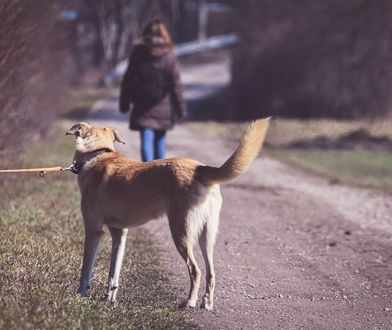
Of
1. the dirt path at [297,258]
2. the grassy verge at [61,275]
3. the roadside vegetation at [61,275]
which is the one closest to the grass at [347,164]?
the dirt path at [297,258]

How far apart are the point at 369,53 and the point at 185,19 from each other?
21122 millimetres

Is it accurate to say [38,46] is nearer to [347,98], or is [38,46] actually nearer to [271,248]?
[271,248]

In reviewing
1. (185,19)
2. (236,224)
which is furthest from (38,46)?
(185,19)

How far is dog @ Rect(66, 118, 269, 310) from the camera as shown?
550cm

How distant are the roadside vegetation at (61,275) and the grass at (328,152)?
276 inches

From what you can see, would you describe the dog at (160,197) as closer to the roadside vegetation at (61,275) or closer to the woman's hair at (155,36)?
the roadside vegetation at (61,275)

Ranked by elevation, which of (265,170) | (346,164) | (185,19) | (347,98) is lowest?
(185,19)

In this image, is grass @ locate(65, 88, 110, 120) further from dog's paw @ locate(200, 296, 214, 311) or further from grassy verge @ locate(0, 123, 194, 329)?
dog's paw @ locate(200, 296, 214, 311)

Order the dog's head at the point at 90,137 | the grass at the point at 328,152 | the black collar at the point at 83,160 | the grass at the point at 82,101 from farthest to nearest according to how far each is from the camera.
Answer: the grass at the point at 82,101, the grass at the point at 328,152, the dog's head at the point at 90,137, the black collar at the point at 83,160

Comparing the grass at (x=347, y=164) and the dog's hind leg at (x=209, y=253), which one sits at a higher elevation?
the dog's hind leg at (x=209, y=253)

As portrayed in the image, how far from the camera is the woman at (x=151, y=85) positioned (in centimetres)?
977

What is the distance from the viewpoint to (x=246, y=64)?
27609mm

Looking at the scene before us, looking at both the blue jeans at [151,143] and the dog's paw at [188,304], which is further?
the blue jeans at [151,143]

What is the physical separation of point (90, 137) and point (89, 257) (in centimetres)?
101
